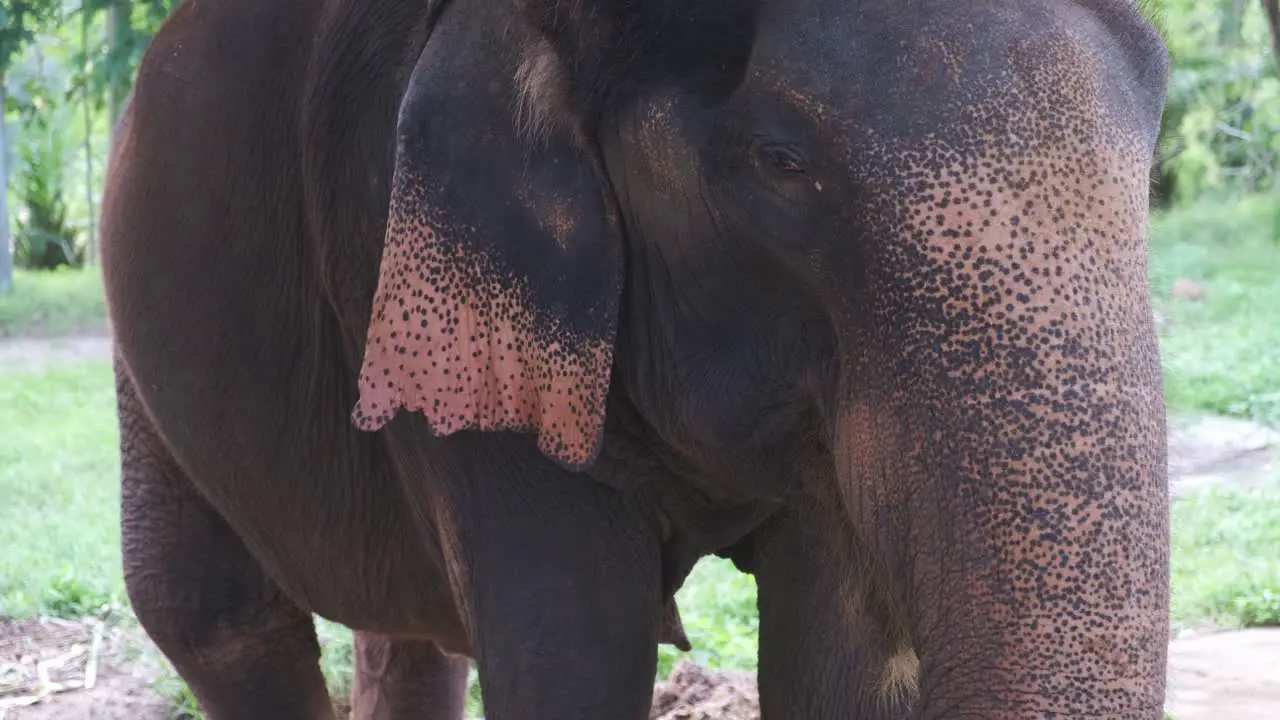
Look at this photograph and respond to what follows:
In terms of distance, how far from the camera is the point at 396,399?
2090mm

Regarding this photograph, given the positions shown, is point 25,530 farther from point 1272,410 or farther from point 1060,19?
point 1060,19

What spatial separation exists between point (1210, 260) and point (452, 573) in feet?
39.4

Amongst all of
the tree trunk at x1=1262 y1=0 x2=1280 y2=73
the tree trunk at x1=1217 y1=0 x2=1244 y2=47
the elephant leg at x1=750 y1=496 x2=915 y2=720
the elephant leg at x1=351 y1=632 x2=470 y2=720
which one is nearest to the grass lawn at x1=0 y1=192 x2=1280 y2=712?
the elephant leg at x1=750 y1=496 x2=915 y2=720

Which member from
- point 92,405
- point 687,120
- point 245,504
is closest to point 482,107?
point 687,120

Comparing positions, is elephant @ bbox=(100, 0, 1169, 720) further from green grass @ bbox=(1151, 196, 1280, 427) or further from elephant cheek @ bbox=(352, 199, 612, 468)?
green grass @ bbox=(1151, 196, 1280, 427)

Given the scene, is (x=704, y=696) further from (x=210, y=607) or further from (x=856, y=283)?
(x=856, y=283)

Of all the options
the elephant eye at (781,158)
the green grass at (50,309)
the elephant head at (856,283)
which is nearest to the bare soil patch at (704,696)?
the elephant head at (856,283)

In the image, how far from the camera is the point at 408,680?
12.7 feet

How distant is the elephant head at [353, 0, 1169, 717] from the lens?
1.55 m

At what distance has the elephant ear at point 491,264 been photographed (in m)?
2.05

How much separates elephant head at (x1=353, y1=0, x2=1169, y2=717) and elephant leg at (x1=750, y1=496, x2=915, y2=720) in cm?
28

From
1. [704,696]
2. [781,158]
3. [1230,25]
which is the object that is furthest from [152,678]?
[1230,25]

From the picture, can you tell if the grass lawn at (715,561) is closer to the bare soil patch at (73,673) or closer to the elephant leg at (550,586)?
the bare soil patch at (73,673)

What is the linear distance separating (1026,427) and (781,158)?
1.30ft
